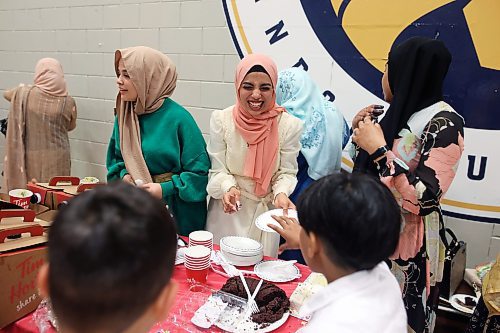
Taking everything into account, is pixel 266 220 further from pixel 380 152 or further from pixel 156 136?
pixel 156 136

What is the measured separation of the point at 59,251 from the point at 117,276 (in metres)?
0.09

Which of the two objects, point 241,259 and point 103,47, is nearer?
point 241,259

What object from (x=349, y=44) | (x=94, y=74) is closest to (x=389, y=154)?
(x=349, y=44)

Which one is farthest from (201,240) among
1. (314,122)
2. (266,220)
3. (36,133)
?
(36,133)

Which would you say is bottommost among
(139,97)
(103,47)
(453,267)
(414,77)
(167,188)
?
(453,267)

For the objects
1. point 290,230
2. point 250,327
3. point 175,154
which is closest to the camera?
point 250,327

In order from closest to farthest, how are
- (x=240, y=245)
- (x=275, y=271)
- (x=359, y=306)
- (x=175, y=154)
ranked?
(x=359, y=306), (x=275, y=271), (x=240, y=245), (x=175, y=154)

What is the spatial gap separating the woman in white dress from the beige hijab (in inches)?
12.5

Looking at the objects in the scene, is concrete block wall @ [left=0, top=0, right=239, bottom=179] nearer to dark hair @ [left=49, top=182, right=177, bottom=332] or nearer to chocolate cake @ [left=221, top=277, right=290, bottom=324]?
chocolate cake @ [left=221, top=277, right=290, bottom=324]

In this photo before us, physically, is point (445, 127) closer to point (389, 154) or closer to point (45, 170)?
point (389, 154)

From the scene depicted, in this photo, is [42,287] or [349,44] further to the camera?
[349,44]

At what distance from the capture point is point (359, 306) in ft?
2.72

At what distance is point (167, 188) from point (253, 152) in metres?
0.44

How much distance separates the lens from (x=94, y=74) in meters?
3.43
